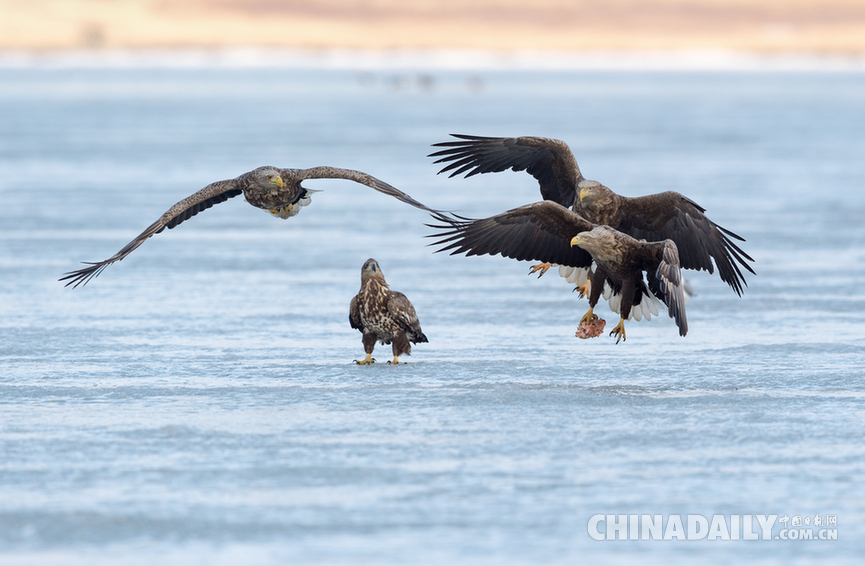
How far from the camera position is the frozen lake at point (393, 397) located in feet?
15.9

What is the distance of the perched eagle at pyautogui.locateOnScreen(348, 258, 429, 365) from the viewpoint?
7668 millimetres

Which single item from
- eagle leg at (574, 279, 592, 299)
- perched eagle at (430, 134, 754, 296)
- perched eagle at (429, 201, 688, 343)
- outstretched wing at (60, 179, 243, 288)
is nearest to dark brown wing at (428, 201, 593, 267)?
perched eagle at (429, 201, 688, 343)

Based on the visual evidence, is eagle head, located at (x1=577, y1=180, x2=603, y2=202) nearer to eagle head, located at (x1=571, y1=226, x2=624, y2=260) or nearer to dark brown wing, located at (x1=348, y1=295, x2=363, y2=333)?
eagle head, located at (x1=571, y1=226, x2=624, y2=260)

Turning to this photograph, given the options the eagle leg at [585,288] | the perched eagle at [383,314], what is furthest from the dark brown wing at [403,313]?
the eagle leg at [585,288]

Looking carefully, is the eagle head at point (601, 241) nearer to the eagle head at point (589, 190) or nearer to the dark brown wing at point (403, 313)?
the eagle head at point (589, 190)

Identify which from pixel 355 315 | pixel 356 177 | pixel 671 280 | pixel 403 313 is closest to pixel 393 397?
pixel 403 313

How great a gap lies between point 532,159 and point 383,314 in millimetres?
1884

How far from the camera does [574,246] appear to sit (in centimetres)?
786

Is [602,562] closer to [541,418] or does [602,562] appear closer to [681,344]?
[541,418]

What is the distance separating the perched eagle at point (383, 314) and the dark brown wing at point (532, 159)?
130 centimetres

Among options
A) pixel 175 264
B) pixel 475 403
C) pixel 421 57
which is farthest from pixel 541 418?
pixel 421 57

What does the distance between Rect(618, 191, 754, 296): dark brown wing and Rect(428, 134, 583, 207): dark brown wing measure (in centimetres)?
84

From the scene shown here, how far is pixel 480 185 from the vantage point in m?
18.2

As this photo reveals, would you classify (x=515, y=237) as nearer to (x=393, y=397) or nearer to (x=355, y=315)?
(x=355, y=315)
